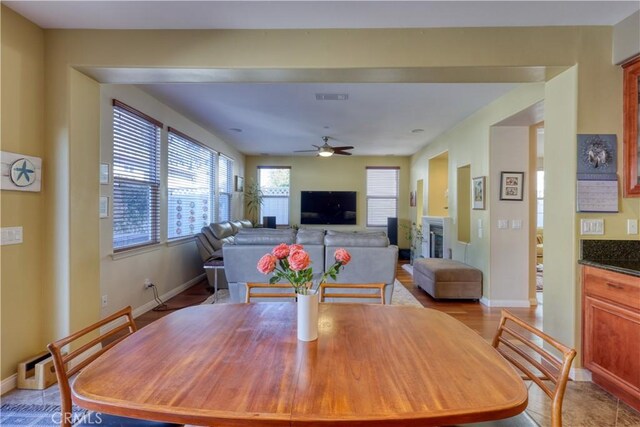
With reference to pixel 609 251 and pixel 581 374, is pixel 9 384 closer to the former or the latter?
pixel 581 374

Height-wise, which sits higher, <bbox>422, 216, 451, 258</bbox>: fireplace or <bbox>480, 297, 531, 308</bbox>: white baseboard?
<bbox>422, 216, 451, 258</bbox>: fireplace

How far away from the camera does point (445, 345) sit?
4.29 feet

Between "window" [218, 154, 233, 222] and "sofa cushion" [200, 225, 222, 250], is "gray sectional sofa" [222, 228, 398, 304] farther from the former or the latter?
"window" [218, 154, 233, 222]

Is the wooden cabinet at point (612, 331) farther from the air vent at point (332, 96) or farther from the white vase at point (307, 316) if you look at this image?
the air vent at point (332, 96)

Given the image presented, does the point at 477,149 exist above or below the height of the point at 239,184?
above

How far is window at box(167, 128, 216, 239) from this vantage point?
14.9 ft

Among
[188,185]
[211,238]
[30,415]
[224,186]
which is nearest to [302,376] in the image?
[30,415]

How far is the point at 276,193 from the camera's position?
8.34 meters

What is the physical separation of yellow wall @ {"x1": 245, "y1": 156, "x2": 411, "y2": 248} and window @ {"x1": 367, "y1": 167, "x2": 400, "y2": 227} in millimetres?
129

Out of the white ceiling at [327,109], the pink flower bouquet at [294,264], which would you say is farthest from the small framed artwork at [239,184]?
the pink flower bouquet at [294,264]

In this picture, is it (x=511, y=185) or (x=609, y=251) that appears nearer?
(x=609, y=251)

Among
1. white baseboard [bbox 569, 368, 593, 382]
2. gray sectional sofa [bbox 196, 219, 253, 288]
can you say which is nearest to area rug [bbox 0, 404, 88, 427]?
gray sectional sofa [bbox 196, 219, 253, 288]

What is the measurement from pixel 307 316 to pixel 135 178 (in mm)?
3306

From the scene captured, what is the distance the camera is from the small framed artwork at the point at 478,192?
4.25 meters
